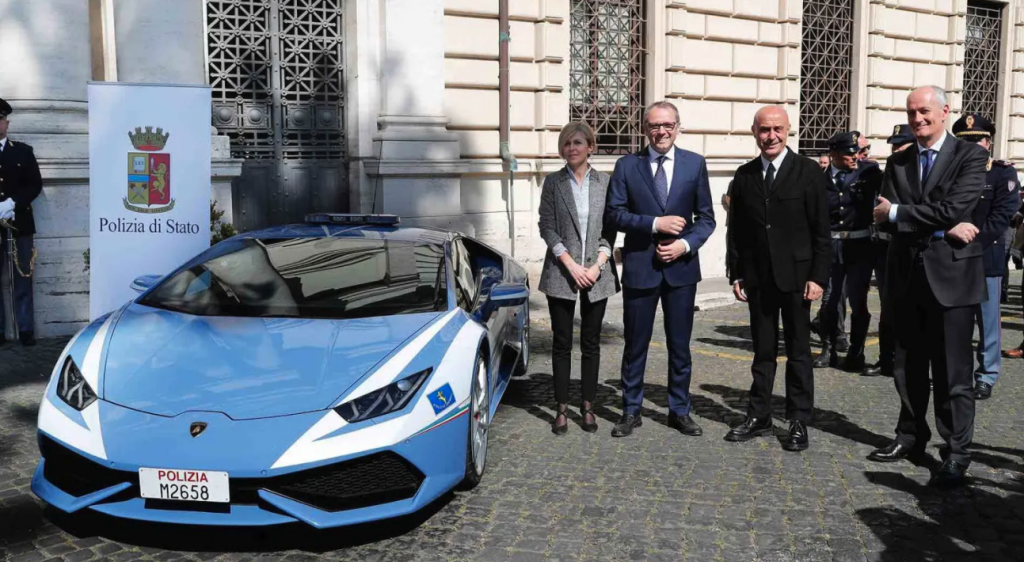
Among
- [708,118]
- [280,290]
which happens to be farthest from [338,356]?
[708,118]

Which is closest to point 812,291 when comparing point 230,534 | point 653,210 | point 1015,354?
point 653,210

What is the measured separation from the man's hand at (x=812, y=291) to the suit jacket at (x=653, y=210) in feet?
2.07

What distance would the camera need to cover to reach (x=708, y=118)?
48.4 feet

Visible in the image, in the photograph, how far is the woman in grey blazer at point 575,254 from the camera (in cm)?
574

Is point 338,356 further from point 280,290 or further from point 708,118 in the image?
point 708,118

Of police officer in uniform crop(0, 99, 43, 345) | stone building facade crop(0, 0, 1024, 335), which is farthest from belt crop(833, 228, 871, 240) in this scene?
police officer in uniform crop(0, 99, 43, 345)

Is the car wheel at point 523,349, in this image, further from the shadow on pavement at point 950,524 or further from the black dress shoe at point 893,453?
the shadow on pavement at point 950,524

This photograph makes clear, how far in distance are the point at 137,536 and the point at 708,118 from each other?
1212 cm

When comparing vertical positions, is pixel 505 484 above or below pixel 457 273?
below

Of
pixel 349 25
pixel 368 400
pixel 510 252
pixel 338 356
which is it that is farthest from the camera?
pixel 510 252

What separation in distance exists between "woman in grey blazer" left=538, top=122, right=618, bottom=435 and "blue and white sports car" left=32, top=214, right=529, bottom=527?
52cm

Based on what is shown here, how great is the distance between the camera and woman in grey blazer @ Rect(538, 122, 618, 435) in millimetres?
5742

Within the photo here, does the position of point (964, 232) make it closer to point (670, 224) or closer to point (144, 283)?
point (670, 224)

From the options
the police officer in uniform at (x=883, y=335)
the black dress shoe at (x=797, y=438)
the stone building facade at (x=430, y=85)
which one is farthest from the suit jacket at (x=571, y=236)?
the stone building facade at (x=430, y=85)
